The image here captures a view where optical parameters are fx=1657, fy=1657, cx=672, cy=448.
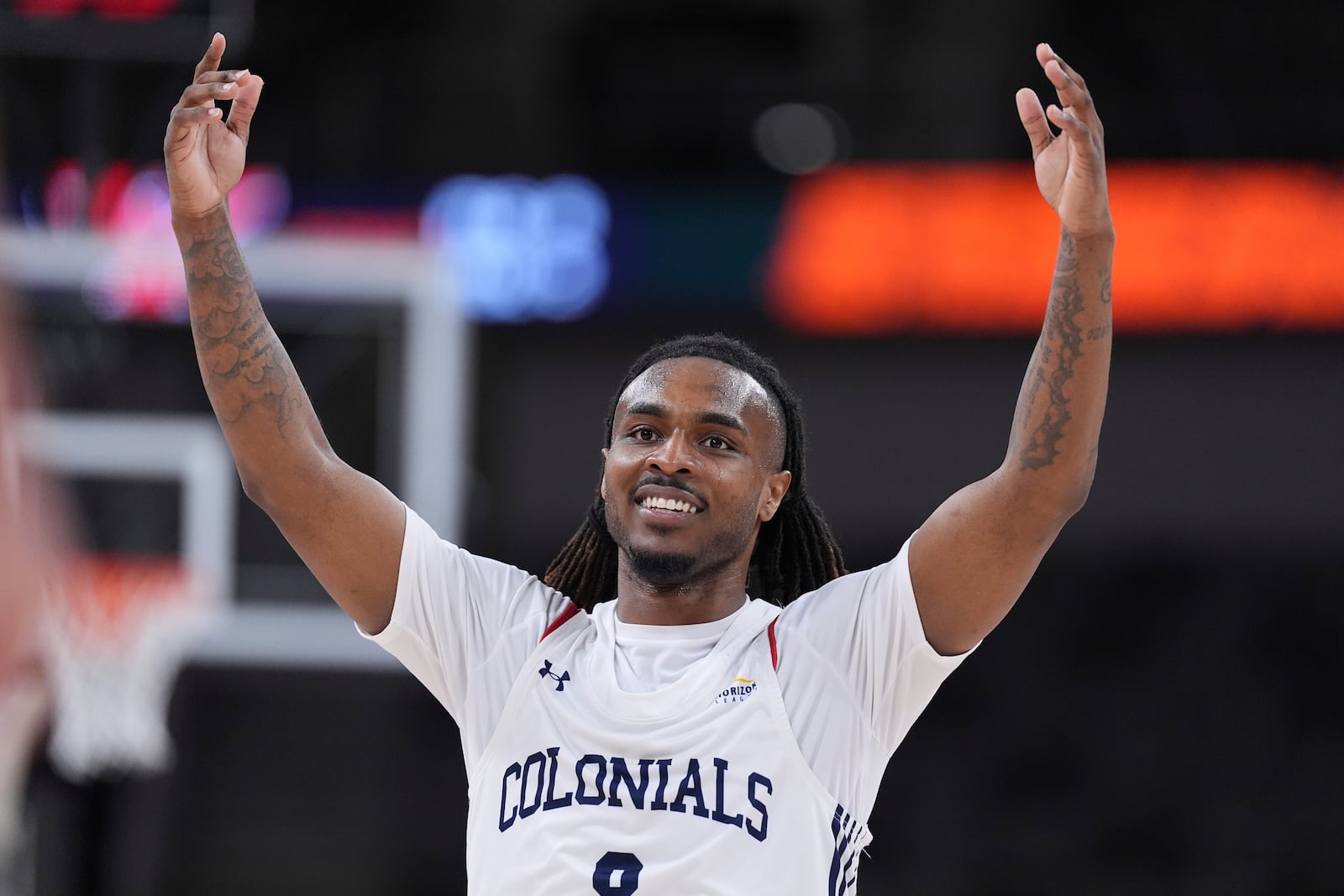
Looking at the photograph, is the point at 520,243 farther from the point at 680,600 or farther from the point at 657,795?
the point at 657,795

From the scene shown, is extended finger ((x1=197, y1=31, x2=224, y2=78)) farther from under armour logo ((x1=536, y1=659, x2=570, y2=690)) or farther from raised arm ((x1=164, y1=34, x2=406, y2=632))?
under armour logo ((x1=536, y1=659, x2=570, y2=690))

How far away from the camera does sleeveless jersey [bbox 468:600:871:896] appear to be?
2.95m

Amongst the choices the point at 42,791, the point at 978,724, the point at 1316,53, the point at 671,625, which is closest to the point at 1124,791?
the point at 978,724

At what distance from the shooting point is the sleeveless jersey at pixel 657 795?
2.95 meters

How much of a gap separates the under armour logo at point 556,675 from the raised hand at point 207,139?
3.55 feet

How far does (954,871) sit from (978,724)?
3.26ft

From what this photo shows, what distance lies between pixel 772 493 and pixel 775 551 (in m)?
0.27

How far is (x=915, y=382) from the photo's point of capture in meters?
9.74

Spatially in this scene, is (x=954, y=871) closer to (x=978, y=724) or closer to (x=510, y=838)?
(x=978, y=724)

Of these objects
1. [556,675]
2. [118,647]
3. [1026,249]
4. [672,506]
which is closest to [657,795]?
[556,675]

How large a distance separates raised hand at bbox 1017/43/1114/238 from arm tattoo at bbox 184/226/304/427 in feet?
4.81

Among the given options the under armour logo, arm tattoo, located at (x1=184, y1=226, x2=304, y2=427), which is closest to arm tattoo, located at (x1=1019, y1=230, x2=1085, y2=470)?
the under armour logo

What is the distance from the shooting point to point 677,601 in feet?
11.0

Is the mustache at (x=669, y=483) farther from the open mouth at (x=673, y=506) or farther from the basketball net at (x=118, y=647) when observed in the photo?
the basketball net at (x=118, y=647)
